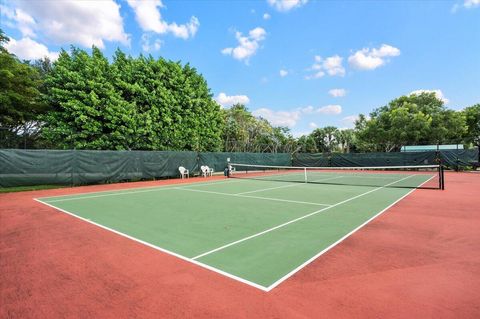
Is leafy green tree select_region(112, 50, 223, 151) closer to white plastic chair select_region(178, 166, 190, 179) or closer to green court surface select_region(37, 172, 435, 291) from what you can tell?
white plastic chair select_region(178, 166, 190, 179)

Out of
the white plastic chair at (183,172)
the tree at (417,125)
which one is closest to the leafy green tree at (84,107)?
the white plastic chair at (183,172)

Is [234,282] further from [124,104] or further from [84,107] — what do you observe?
[124,104]

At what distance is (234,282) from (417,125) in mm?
41181

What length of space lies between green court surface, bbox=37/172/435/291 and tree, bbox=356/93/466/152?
106ft

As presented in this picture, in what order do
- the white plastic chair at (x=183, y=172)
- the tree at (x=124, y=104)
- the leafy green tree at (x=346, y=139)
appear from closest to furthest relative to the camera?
the tree at (x=124, y=104), the white plastic chair at (x=183, y=172), the leafy green tree at (x=346, y=139)

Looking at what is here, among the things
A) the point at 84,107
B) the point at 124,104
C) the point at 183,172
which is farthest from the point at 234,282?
the point at 124,104

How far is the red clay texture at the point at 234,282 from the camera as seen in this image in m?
2.85

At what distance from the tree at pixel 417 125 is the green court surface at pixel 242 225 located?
32.3 meters

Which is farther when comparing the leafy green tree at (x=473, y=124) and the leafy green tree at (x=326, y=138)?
the leafy green tree at (x=326, y=138)

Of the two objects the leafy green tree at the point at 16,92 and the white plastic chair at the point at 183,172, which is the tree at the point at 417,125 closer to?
the white plastic chair at the point at 183,172

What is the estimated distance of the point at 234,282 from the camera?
11.2 ft

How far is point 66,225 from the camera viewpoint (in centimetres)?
650

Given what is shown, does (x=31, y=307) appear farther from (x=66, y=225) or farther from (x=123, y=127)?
(x=123, y=127)

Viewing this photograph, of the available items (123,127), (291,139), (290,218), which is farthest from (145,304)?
(291,139)
